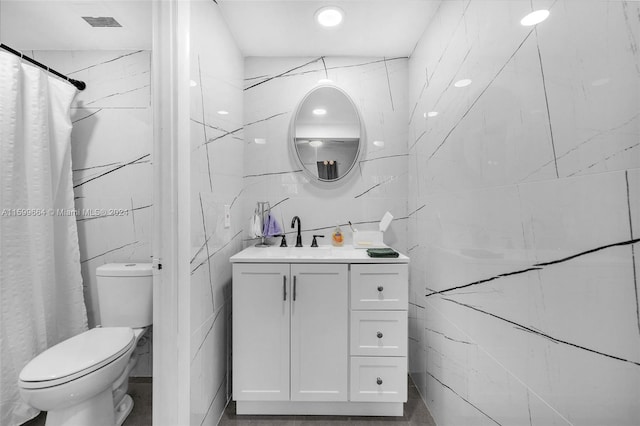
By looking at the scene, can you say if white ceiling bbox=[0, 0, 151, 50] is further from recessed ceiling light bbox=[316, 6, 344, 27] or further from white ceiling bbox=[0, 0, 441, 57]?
recessed ceiling light bbox=[316, 6, 344, 27]

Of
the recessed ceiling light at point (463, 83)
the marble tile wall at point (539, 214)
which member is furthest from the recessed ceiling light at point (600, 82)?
the recessed ceiling light at point (463, 83)

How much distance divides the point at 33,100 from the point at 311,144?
1540mm

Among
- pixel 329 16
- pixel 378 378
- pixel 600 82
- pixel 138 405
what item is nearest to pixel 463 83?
pixel 600 82

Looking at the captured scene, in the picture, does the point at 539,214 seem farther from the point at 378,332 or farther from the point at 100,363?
the point at 100,363

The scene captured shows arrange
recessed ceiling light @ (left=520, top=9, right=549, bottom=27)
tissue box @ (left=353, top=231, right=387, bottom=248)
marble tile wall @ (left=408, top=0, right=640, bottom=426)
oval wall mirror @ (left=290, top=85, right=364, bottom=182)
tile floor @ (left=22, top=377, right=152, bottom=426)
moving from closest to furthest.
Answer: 1. marble tile wall @ (left=408, top=0, right=640, bottom=426)
2. recessed ceiling light @ (left=520, top=9, right=549, bottom=27)
3. tile floor @ (left=22, top=377, right=152, bottom=426)
4. tissue box @ (left=353, top=231, right=387, bottom=248)
5. oval wall mirror @ (left=290, top=85, right=364, bottom=182)

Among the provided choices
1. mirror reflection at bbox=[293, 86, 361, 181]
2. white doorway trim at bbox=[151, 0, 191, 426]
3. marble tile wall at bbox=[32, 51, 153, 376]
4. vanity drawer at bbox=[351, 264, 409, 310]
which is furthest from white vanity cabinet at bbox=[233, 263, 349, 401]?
mirror reflection at bbox=[293, 86, 361, 181]

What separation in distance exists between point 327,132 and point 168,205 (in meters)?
1.27

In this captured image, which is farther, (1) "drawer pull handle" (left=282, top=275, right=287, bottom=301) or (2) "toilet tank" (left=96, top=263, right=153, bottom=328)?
(2) "toilet tank" (left=96, top=263, right=153, bottom=328)

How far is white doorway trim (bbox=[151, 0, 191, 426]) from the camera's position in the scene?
1.13 meters

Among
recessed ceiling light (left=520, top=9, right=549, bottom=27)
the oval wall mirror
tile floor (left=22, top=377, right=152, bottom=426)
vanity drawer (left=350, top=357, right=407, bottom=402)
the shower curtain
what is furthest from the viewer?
the oval wall mirror

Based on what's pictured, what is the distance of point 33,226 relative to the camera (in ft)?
4.56

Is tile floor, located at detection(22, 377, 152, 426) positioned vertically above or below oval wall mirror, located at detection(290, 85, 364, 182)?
below

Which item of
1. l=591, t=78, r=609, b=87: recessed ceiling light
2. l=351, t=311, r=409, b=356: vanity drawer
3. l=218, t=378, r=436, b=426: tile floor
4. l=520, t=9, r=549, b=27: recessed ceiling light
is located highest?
l=520, t=9, r=549, b=27: recessed ceiling light

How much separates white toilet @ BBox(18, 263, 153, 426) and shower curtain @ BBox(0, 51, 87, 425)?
0.19 metres
